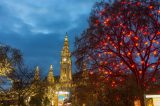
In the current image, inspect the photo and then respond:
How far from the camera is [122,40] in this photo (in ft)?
88.2

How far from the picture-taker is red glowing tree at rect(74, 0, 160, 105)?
85.1 ft

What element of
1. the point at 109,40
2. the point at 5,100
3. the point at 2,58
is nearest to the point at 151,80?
the point at 109,40

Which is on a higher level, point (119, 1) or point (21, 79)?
point (119, 1)

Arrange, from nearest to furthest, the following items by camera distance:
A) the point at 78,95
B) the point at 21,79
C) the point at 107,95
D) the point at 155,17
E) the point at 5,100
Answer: the point at 155,17 → the point at 78,95 → the point at 107,95 → the point at 5,100 → the point at 21,79

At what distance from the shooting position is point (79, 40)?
1084 inches

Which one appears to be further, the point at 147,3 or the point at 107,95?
the point at 107,95

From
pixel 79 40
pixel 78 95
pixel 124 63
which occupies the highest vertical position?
pixel 79 40

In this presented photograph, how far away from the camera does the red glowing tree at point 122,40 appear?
25953mm

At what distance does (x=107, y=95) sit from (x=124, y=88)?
112 inches

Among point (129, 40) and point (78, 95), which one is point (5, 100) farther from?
point (129, 40)

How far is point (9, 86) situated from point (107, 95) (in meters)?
16.6

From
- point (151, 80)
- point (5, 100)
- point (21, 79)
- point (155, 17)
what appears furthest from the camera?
point (21, 79)

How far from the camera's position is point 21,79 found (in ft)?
163

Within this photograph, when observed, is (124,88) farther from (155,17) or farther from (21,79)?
(21,79)
